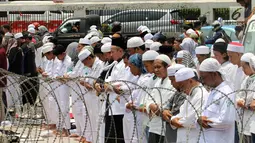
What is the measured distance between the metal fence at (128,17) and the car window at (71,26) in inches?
60.0

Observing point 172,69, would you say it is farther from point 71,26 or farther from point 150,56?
point 71,26

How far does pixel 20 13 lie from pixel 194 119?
20762 mm

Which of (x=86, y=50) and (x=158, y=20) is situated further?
(x=158, y=20)

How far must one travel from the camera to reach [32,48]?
1656 centimetres

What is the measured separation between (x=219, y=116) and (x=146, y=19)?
66.7ft

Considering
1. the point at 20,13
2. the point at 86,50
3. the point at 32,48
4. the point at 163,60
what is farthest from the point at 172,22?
the point at 163,60

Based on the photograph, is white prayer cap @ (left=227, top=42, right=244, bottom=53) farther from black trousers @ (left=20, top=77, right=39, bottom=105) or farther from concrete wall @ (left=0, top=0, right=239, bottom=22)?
concrete wall @ (left=0, top=0, right=239, bottom=22)

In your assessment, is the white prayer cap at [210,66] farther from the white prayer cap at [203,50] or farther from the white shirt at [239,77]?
the white prayer cap at [203,50]

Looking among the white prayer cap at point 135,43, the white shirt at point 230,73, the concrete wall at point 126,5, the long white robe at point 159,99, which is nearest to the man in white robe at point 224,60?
the white shirt at point 230,73

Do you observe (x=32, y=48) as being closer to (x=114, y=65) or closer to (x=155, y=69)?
(x=114, y=65)

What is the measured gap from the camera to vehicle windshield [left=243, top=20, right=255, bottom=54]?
9797 millimetres

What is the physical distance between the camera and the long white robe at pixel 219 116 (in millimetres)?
6965

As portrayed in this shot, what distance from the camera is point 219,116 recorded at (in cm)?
697

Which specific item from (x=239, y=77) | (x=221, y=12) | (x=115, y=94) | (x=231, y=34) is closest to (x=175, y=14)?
(x=221, y=12)
